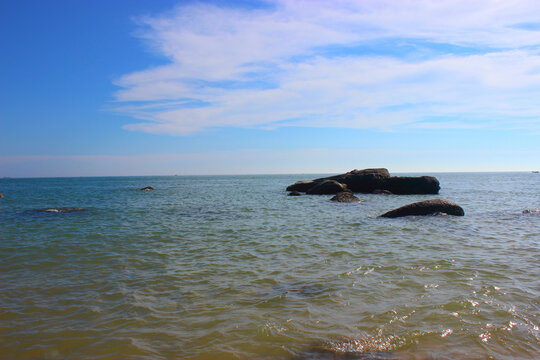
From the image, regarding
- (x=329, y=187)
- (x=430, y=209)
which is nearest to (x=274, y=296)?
(x=430, y=209)

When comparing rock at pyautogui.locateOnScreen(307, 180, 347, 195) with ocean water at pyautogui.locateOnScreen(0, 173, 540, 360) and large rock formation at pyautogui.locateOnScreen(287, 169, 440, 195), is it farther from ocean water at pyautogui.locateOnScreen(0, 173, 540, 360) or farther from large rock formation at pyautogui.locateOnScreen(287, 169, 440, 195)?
ocean water at pyautogui.locateOnScreen(0, 173, 540, 360)

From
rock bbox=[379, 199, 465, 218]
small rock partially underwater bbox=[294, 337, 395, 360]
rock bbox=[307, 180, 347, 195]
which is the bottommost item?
small rock partially underwater bbox=[294, 337, 395, 360]

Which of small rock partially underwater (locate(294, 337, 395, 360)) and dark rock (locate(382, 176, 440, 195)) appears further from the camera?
dark rock (locate(382, 176, 440, 195))

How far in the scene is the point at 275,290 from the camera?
270 inches

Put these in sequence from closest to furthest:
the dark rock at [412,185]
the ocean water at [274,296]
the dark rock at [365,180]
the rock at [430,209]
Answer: the ocean water at [274,296] → the rock at [430,209] → the dark rock at [412,185] → the dark rock at [365,180]

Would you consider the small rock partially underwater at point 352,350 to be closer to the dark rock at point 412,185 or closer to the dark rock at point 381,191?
the dark rock at point 381,191

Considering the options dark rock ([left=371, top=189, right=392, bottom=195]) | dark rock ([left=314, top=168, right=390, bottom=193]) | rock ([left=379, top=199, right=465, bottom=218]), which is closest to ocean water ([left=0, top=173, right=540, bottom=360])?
rock ([left=379, top=199, right=465, bottom=218])

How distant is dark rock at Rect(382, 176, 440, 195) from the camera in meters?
35.7

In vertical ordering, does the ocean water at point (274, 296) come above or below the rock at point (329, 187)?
below

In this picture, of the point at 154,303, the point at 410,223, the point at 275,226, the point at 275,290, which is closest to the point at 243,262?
the point at 275,290

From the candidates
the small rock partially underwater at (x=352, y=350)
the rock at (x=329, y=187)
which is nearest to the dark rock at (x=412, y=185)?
the rock at (x=329, y=187)

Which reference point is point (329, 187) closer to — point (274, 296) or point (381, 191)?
point (381, 191)

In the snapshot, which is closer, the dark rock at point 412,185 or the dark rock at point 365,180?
the dark rock at point 412,185

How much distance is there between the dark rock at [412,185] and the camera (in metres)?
35.7
